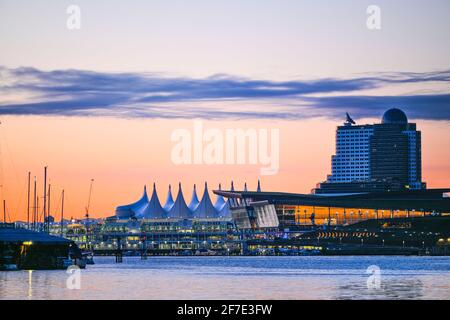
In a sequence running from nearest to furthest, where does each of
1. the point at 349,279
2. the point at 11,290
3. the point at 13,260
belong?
the point at 11,290
the point at 349,279
the point at 13,260

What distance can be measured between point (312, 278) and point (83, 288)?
23301 mm

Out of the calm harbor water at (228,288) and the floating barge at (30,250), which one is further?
the floating barge at (30,250)

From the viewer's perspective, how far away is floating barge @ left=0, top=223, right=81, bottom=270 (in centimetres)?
10350

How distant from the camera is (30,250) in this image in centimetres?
10881

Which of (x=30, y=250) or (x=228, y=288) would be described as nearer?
(x=228, y=288)

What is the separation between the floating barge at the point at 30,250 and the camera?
103500mm

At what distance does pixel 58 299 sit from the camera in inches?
2478

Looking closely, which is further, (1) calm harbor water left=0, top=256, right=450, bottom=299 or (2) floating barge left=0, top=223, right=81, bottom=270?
(2) floating barge left=0, top=223, right=81, bottom=270

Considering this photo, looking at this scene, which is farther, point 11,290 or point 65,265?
point 65,265

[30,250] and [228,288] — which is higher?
[30,250]
